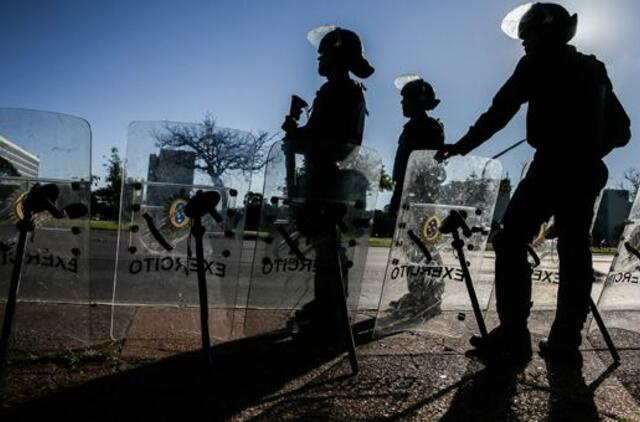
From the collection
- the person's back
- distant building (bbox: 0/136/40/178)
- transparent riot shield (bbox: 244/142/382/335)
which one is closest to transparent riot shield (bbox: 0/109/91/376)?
distant building (bbox: 0/136/40/178)

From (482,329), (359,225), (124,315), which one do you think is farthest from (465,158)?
(124,315)

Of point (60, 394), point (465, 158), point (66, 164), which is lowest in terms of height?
point (60, 394)

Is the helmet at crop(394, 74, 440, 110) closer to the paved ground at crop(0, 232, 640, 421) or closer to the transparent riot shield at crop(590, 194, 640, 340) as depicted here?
the transparent riot shield at crop(590, 194, 640, 340)

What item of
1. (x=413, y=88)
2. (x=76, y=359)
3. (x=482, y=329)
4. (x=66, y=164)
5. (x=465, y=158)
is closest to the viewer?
(x=76, y=359)

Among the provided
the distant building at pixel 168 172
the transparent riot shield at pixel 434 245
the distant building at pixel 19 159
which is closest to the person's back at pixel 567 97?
the transparent riot shield at pixel 434 245

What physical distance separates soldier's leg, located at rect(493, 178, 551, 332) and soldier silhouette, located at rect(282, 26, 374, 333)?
3.11 feet

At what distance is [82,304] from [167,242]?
1.88ft

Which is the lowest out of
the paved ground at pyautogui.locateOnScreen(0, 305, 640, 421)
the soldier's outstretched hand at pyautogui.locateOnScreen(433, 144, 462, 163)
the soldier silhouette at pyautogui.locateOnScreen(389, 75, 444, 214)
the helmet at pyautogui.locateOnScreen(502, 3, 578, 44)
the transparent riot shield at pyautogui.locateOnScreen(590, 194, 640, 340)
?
the paved ground at pyautogui.locateOnScreen(0, 305, 640, 421)

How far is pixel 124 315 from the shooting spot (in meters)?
3.11

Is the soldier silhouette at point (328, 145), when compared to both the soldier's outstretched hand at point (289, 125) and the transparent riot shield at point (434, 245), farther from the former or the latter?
the transparent riot shield at point (434, 245)

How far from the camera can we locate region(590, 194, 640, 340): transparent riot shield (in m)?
3.67

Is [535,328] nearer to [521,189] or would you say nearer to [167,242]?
[521,189]

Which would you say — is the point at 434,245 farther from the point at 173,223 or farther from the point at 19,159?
the point at 19,159

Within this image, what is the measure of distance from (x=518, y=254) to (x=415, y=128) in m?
1.74
